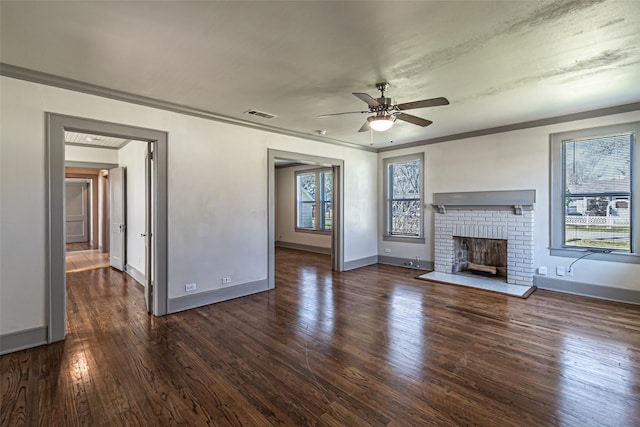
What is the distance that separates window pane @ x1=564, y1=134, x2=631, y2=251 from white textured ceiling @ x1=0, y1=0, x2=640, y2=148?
0.77 meters

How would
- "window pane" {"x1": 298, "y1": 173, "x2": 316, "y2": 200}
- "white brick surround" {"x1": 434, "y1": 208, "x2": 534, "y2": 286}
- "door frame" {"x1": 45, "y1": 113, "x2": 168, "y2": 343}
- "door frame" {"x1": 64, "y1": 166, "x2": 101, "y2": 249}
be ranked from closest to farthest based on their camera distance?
"door frame" {"x1": 45, "y1": 113, "x2": 168, "y2": 343}
"white brick surround" {"x1": 434, "y1": 208, "x2": 534, "y2": 286}
"door frame" {"x1": 64, "y1": 166, "x2": 101, "y2": 249}
"window pane" {"x1": 298, "y1": 173, "x2": 316, "y2": 200}

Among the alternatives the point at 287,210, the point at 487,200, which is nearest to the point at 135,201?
the point at 287,210

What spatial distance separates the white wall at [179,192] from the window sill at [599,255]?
3.62 metres

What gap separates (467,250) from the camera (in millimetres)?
6164

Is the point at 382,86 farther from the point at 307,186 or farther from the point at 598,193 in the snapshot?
the point at 307,186

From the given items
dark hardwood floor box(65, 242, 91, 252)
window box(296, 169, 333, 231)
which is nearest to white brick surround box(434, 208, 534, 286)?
window box(296, 169, 333, 231)

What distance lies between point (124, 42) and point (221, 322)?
2.95 meters

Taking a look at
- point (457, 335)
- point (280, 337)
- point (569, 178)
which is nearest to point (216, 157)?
point (280, 337)

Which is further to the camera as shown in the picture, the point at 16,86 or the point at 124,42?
the point at 16,86

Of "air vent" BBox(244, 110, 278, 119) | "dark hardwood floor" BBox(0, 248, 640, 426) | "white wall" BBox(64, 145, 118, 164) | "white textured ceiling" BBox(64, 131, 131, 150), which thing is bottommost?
"dark hardwood floor" BBox(0, 248, 640, 426)

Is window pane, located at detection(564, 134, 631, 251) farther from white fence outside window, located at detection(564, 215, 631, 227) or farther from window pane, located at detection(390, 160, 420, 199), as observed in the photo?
window pane, located at detection(390, 160, 420, 199)

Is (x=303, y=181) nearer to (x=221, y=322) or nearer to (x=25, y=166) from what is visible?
(x=221, y=322)

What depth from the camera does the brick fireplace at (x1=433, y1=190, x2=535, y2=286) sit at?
508 centimetres

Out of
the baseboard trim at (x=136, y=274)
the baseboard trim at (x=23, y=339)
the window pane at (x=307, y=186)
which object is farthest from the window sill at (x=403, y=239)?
the baseboard trim at (x=23, y=339)
